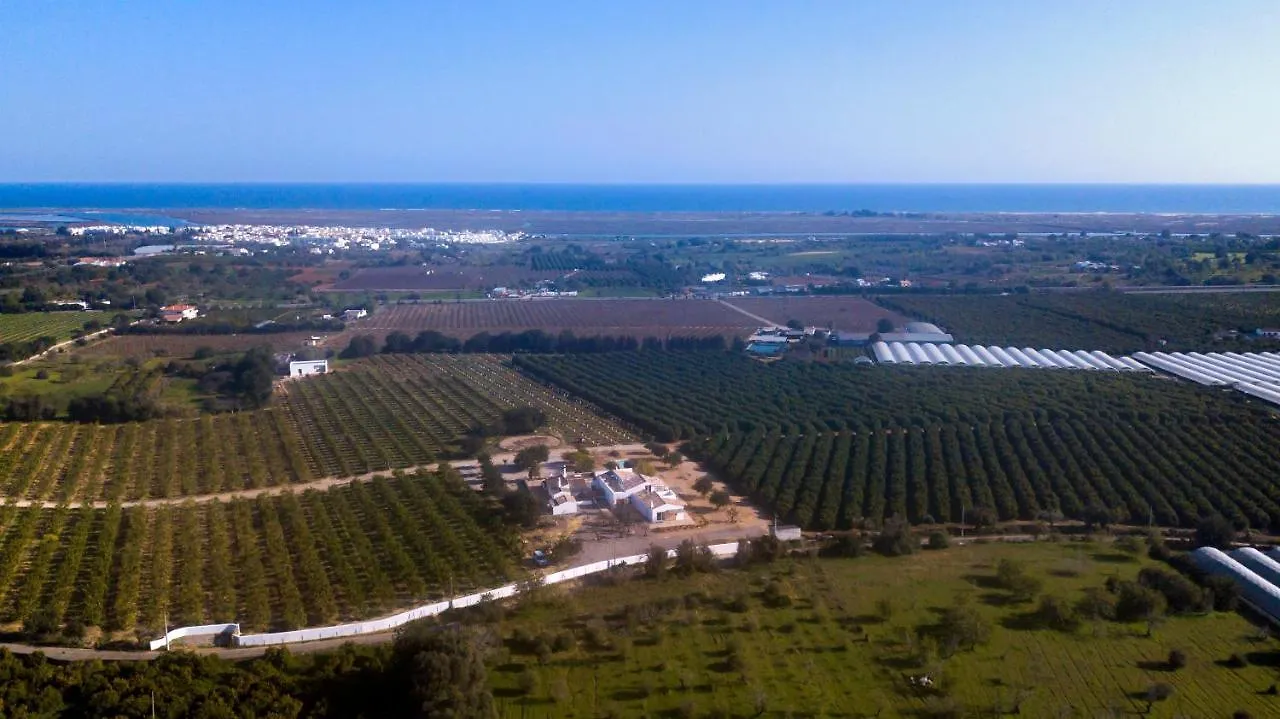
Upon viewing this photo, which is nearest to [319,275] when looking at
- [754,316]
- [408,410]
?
[754,316]

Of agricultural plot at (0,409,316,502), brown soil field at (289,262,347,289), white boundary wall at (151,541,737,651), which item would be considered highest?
brown soil field at (289,262,347,289)

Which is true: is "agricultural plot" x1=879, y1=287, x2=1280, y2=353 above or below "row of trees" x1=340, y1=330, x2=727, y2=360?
above

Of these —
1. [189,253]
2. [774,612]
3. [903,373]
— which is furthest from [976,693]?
[189,253]

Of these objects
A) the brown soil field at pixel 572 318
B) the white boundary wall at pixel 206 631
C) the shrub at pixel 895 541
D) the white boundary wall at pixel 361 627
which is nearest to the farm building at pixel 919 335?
the brown soil field at pixel 572 318

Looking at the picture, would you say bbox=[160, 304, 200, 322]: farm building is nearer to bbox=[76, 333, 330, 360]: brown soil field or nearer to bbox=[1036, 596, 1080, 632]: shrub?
bbox=[76, 333, 330, 360]: brown soil field

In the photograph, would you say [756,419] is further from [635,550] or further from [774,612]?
[774,612]

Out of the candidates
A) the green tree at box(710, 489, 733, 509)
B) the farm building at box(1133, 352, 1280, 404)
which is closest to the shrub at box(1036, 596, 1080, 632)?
the green tree at box(710, 489, 733, 509)

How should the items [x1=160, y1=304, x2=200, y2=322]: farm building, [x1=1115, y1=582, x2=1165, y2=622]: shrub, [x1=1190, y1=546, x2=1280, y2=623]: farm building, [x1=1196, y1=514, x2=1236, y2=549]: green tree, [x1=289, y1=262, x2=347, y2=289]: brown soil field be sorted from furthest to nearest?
1. [x1=289, y1=262, x2=347, y2=289]: brown soil field
2. [x1=160, y1=304, x2=200, y2=322]: farm building
3. [x1=1196, y1=514, x2=1236, y2=549]: green tree
4. [x1=1190, y1=546, x2=1280, y2=623]: farm building
5. [x1=1115, y1=582, x2=1165, y2=622]: shrub

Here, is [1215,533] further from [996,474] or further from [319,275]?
[319,275]

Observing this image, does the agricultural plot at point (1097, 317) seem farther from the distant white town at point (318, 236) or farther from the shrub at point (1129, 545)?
the distant white town at point (318, 236)
